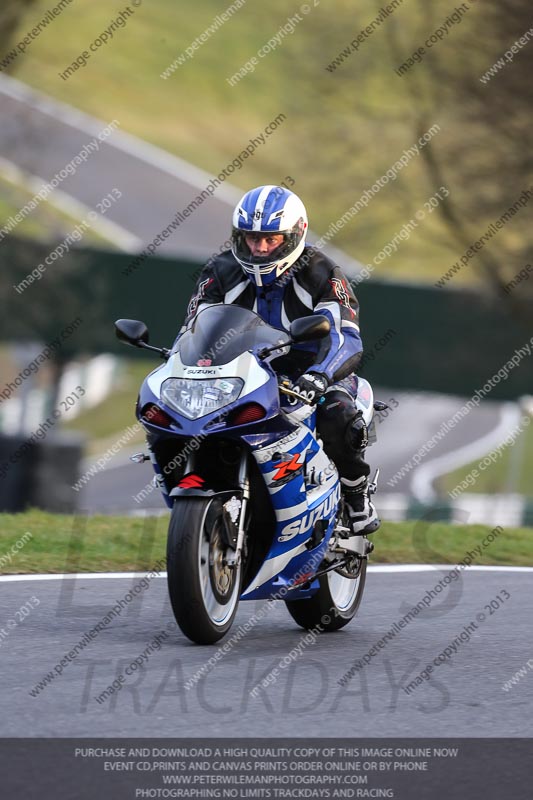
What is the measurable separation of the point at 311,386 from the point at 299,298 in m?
0.72

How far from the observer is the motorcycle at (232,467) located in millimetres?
5840

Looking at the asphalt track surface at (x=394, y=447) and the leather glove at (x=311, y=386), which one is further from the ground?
the leather glove at (x=311, y=386)

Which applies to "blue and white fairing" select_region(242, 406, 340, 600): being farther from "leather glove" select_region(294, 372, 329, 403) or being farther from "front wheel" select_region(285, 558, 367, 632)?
"front wheel" select_region(285, 558, 367, 632)

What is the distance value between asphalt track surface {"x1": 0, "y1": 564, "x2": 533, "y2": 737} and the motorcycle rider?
826 mm

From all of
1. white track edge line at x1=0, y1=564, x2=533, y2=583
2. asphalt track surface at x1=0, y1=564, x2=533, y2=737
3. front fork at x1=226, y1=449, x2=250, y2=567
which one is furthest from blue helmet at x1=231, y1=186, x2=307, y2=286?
white track edge line at x1=0, y1=564, x2=533, y2=583

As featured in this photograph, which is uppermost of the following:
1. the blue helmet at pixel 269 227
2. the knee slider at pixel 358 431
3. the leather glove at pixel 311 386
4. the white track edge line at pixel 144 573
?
the blue helmet at pixel 269 227

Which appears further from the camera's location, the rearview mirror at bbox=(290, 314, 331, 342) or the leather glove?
the leather glove

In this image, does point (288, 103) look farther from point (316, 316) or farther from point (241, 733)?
point (241, 733)

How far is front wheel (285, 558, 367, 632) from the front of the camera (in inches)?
271

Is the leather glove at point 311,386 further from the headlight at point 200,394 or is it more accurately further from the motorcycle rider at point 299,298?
the headlight at point 200,394

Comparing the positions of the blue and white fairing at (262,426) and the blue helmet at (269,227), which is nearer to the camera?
the blue and white fairing at (262,426)

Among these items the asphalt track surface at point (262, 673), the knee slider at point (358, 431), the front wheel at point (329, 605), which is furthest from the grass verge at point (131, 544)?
the knee slider at point (358, 431)

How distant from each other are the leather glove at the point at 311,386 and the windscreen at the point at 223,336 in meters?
0.20
